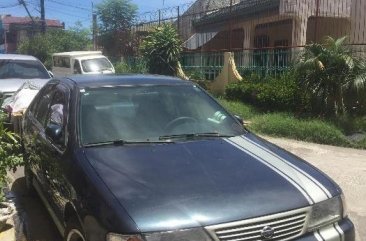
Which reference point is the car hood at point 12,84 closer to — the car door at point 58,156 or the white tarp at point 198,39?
the car door at point 58,156

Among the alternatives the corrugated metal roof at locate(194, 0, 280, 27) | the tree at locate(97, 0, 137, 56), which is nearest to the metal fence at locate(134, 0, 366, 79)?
the corrugated metal roof at locate(194, 0, 280, 27)

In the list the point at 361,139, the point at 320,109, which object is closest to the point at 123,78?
the point at 361,139

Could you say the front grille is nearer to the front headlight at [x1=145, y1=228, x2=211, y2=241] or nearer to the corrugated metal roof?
the front headlight at [x1=145, y1=228, x2=211, y2=241]

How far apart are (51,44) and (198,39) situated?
22.2m

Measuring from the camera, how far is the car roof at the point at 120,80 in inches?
168

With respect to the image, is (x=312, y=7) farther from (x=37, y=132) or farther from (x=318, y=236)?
(x=318, y=236)

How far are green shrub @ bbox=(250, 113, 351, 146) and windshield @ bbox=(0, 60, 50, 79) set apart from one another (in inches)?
195

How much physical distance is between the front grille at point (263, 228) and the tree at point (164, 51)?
14444mm

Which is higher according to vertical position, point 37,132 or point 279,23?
point 279,23

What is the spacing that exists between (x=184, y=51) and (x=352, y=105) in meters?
8.70

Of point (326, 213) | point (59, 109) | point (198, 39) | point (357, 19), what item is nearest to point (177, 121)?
point (59, 109)

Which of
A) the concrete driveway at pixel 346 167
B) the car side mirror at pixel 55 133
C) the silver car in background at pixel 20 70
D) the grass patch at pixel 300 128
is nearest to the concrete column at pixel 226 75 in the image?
the grass patch at pixel 300 128

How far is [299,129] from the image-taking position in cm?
929

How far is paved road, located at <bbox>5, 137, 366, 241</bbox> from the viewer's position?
4.68m
